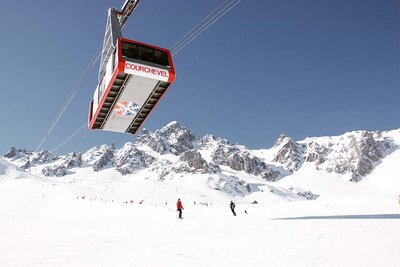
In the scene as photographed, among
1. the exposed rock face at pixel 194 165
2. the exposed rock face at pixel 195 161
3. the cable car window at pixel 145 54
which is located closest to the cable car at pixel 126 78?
the cable car window at pixel 145 54

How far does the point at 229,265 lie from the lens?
339 inches

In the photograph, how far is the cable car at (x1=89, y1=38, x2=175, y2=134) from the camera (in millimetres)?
18219

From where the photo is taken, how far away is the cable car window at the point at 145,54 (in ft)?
60.4

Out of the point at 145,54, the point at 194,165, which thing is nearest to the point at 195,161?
the point at 194,165

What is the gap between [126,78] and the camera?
61.0ft

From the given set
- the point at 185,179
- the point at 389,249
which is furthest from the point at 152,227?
the point at 185,179

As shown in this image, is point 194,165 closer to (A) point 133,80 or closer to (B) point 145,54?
(A) point 133,80

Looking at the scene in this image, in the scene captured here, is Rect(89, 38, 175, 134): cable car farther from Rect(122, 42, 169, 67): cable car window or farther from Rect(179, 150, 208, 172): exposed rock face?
Rect(179, 150, 208, 172): exposed rock face

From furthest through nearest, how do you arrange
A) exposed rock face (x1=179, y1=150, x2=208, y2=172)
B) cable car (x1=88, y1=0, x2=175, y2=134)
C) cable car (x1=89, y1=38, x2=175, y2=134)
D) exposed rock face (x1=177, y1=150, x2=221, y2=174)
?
exposed rock face (x1=179, y1=150, x2=208, y2=172), exposed rock face (x1=177, y1=150, x2=221, y2=174), cable car (x1=88, y1=0, x2=175, y2=134), cable car (x1=89, y1=38, x2=175, y2=134)

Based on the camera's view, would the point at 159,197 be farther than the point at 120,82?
Yes

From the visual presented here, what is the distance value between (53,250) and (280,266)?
621cm

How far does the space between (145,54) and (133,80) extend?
1.47m

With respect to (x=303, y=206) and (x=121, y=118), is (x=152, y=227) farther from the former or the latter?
(x=303, y=206)

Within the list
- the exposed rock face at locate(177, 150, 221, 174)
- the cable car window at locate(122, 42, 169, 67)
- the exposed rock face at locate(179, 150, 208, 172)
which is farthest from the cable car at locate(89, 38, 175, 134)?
the exposed rock face at locate(179, 150, 208, 172)
